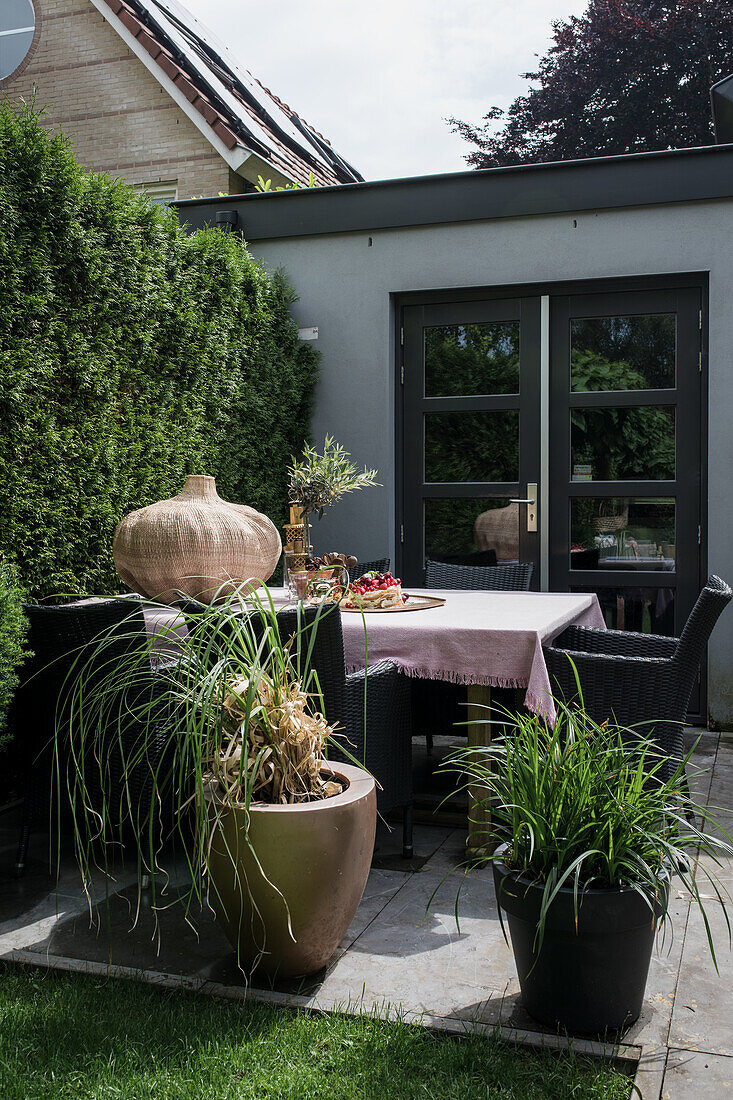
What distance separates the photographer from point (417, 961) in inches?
95.6

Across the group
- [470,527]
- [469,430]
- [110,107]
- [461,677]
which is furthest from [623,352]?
[110,107]

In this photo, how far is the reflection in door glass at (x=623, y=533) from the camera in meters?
5.34

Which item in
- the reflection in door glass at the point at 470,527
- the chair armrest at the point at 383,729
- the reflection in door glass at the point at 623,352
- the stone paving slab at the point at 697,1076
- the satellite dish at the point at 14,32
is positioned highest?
the satellite dish at the point at 14,32

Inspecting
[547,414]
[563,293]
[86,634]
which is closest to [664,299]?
[563,293]

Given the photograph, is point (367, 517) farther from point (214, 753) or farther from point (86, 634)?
point (214, 753)

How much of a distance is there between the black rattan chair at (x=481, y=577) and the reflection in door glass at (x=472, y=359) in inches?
53.1

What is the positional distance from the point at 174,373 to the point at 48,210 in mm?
1056

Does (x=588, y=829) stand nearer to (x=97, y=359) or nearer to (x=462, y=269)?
(x=97, y=359)

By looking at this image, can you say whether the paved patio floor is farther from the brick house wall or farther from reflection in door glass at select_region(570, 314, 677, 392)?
the brick house wall

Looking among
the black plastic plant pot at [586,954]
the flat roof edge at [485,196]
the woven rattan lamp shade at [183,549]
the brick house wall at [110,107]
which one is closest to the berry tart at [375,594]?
the woven rattan lamp shade at [183,549]

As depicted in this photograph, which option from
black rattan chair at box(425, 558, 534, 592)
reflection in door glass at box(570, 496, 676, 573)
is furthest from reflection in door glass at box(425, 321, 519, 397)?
black rattan chair at box(425, 558, 534, 592)

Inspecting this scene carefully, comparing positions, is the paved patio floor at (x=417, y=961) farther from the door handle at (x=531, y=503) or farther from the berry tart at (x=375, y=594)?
the door handle at (x=531, y=503)

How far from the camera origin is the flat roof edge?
512 centimetres

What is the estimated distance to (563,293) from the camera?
17.9 feet
